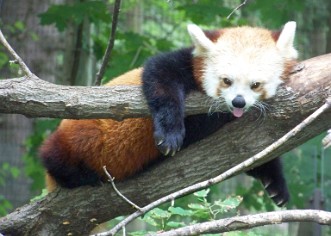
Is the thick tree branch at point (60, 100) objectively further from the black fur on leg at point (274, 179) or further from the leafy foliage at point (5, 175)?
the leafy foliage at point (5, 175)

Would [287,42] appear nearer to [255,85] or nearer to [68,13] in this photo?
[255,85]

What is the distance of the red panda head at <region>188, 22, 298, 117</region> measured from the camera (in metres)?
3.84

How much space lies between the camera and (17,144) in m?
7.82

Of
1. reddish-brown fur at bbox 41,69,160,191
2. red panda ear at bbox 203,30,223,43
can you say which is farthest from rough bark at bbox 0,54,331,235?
red panda ear at bbox 203,30,223,43

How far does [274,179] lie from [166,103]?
3.76 ft

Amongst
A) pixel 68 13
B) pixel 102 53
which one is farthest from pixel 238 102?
pixel 102 53

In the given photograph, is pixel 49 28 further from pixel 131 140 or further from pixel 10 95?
pixel 10 95

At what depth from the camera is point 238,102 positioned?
12.3ft

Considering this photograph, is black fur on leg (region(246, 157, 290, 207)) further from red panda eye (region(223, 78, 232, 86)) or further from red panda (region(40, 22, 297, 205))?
red panda eye (region(223, 78, 232, 86))

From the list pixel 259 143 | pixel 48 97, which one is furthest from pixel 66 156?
pixel 259 143

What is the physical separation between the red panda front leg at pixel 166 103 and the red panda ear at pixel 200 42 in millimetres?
244

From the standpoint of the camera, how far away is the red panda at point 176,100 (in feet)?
12.4

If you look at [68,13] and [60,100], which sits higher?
[68,13]

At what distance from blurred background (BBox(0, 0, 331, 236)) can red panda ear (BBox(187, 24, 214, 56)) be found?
5.66ft
